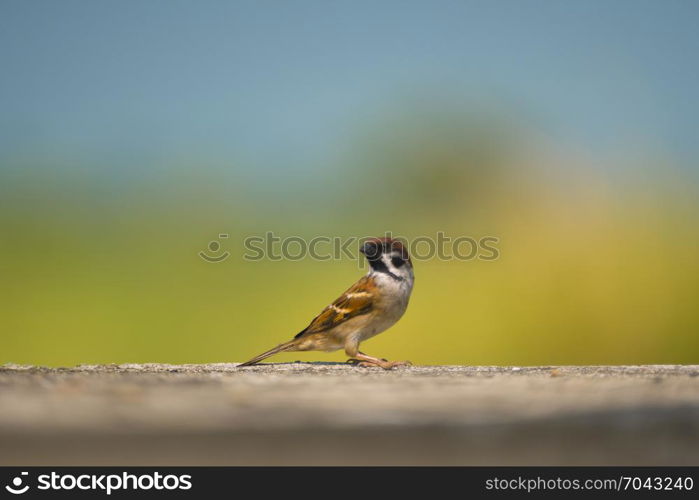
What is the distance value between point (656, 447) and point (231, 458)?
68 centimetres

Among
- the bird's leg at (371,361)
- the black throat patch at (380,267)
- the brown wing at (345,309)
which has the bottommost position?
the bird's leg at (371,361)

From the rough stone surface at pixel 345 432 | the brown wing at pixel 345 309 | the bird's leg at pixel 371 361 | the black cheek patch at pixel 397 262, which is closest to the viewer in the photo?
the rough stone surface at pixel 345 432

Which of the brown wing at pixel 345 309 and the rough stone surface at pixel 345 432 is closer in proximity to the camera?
the rough stone surface at pixel 345 432

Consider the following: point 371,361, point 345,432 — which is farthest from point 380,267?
point 345,432

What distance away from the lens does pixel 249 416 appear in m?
1.27

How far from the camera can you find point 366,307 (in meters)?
5.33

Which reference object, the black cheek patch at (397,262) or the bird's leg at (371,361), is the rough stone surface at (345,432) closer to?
the bird's leg at (371,361)

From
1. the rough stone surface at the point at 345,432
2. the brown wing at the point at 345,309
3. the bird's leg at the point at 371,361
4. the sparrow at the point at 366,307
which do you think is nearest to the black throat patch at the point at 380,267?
the sparrow at the point at 366,307

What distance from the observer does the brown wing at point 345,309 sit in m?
5.29

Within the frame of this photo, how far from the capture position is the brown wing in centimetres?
529

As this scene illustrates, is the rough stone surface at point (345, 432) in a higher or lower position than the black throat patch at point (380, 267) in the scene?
lower

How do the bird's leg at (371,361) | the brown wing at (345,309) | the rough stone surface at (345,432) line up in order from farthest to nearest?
the brown wing at (345,309) < the bird's leg at (371,361) < the rough stone surface at (345,432)
